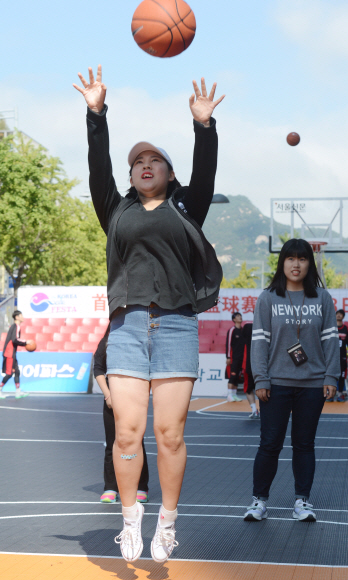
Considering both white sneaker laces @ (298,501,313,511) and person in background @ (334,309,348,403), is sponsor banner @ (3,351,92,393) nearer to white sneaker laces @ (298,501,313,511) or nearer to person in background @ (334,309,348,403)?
person in background @ (334,309,348,403)

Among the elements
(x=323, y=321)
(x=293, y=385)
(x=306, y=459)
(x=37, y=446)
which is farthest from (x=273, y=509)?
(x=37, y=446)

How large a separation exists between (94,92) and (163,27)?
2.96ft

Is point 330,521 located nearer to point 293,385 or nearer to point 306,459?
point 306,459

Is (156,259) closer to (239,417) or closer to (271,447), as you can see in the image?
(271,447)

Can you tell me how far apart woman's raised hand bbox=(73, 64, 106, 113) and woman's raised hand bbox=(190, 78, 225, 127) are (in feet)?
1.51

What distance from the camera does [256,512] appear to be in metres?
5.29

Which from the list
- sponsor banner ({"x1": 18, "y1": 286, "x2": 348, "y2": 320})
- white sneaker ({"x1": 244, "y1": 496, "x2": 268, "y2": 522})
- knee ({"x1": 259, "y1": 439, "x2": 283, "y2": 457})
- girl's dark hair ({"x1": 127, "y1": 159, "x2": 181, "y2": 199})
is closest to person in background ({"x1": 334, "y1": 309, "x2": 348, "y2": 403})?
sponsor banner ({"x1": 18, "y1": 286, "x2": 348, "y2": 320})

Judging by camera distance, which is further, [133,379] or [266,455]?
[266,455]

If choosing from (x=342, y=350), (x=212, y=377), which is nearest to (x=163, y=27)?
(x=342, y=350)

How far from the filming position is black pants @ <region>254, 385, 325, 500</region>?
5.44 metres

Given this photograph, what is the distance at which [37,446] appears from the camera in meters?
9.69

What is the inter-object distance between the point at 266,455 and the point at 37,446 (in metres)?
4.94

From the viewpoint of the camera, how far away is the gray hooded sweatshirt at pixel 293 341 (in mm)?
5430

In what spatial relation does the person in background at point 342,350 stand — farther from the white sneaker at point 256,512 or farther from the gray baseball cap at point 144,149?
the gray baseball cap at point 144,149
